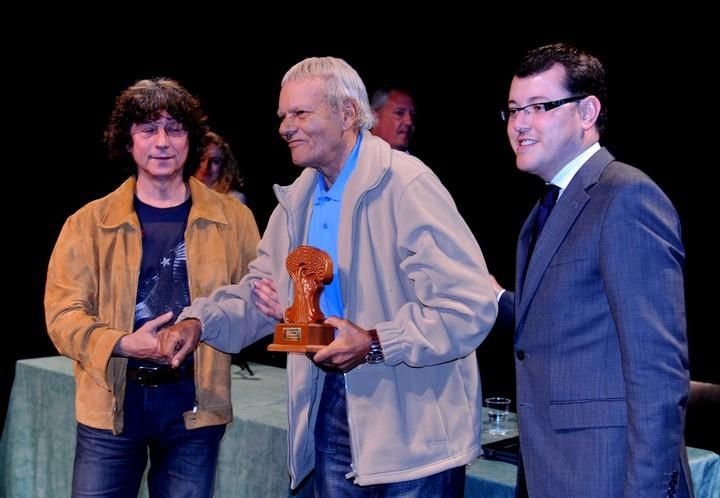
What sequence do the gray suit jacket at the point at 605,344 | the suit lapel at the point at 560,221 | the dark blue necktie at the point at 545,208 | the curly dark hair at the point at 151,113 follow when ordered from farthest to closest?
the curly dark hair at the point at 151,113 < the dark blue necktie at the point at 545,208 < the suit lapel at the point at 560,221 < the gray suit jacket at the point at 605,344

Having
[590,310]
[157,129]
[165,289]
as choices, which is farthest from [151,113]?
[590,310]

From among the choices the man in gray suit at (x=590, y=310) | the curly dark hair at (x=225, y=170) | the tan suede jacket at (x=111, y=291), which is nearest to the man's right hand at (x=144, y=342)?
the tan suede jacket at (x=111, y=291)

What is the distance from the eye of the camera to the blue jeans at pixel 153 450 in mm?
2223

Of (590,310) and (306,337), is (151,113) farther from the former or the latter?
(590,310)

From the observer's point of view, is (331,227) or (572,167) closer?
(572,167)

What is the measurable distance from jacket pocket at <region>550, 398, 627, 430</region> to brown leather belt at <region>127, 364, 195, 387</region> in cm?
106

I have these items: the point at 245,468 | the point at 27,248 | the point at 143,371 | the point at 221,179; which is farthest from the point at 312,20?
the point at 143,371

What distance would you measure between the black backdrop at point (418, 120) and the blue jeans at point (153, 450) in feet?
8.33

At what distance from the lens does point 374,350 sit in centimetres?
178

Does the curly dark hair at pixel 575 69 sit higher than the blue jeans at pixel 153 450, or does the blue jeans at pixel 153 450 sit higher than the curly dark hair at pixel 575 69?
the curly dark hair at pixel 575 69

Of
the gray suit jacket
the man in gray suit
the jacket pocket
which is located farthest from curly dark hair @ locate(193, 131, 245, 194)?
the jacket pocket

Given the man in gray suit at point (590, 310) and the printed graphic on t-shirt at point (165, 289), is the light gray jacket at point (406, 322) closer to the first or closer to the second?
the man in gray suit at point (590, 310)

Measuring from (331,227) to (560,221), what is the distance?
1.88 feet

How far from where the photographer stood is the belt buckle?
86.4 inches
